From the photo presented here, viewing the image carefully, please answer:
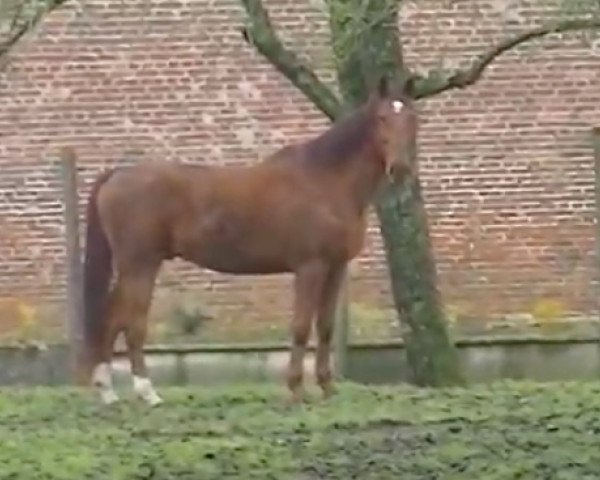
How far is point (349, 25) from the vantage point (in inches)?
344

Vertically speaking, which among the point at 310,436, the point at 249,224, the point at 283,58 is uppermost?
the point at 283,58

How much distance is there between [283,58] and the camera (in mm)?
10648

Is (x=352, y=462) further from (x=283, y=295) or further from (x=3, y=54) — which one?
(x=283, y=295)

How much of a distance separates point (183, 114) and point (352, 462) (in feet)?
23.4

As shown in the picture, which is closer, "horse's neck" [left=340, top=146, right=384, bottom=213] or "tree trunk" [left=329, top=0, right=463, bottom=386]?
"horse's neck" [left=340, top=146, right=384, bottom=213]

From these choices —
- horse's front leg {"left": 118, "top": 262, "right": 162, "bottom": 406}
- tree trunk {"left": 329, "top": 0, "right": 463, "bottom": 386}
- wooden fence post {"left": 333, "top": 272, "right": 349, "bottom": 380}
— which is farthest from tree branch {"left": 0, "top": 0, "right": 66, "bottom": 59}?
wooden fence post {"left": 333, "top": 272, "right": 349, "bottom": 380}

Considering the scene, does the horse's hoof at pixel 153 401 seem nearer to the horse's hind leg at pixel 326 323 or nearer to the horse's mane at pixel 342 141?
the horse's hind leg at pixel 326 323

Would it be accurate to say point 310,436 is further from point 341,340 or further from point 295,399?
point 341,340

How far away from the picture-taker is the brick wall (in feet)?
43.5

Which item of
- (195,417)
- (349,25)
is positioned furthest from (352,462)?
(349,25)

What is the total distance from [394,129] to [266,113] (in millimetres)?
5797

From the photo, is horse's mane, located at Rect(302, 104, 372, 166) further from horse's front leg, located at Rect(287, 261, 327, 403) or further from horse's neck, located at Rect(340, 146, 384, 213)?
horse's front leg, located at Rect(287, 261, 327, 403)

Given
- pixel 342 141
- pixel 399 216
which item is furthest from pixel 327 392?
pixel 399 216

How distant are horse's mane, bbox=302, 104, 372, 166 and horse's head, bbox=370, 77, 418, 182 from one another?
0.09m
